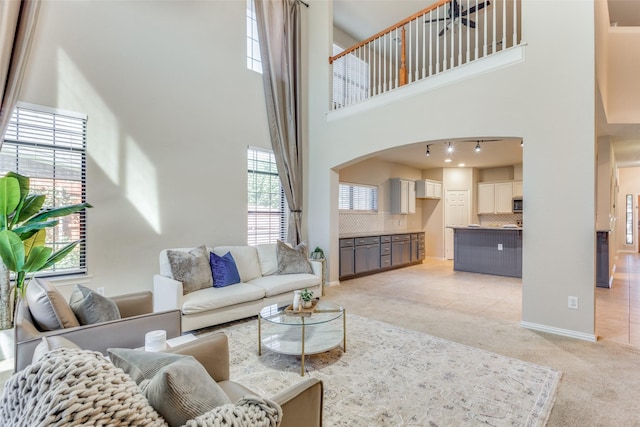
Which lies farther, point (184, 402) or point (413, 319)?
point (413, 319)

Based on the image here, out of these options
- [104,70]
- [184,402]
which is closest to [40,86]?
[104,70]

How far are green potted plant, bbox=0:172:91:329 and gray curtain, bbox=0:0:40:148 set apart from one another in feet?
2.56

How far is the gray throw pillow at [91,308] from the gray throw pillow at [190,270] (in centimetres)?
133

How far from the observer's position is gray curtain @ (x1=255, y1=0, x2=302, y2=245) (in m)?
5.45

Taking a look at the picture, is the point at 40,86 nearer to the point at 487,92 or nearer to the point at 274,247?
the point at 274,247

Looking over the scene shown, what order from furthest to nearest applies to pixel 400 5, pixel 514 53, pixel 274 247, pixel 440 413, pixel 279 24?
pixel 400 5
pixel 279 24
pixel 274 247
pixel 514 53
pixel 440 413

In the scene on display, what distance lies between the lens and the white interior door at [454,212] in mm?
9016

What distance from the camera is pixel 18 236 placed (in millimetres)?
2689

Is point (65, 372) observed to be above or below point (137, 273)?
above

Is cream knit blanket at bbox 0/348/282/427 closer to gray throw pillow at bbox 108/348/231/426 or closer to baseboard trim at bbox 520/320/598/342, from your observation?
gray throw pillow at bbox 108/348/231/426

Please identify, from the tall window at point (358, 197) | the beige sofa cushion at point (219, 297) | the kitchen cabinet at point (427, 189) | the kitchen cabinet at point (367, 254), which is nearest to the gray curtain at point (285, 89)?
the kitchen cabinet at point (367, 254)

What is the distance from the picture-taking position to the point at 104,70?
3.85 meters

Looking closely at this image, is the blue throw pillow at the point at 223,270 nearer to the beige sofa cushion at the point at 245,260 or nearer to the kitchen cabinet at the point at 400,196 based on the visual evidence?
the beige sofa cushion at the point at 245,260

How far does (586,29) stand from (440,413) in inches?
160
